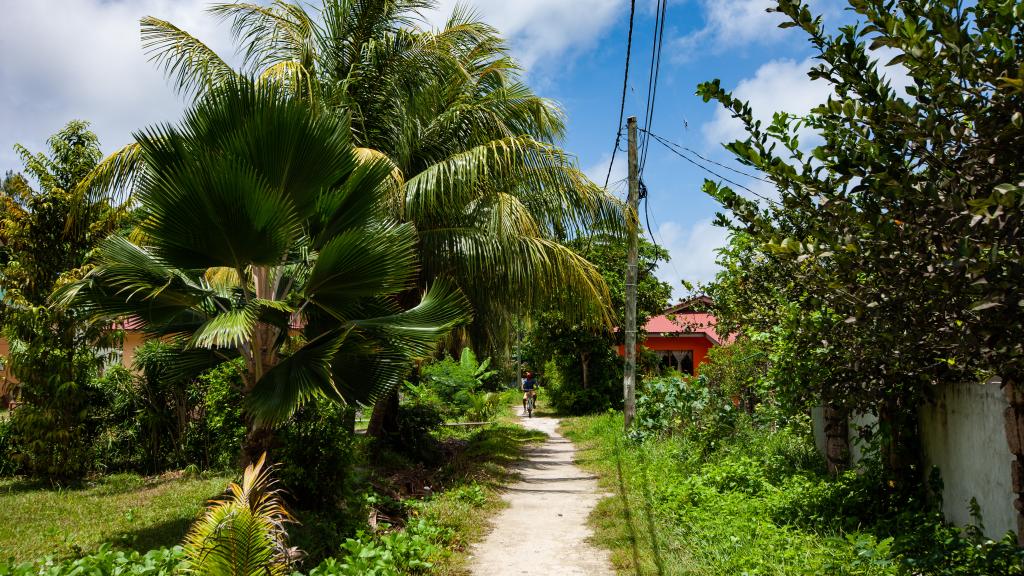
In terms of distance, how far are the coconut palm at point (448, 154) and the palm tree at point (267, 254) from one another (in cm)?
353

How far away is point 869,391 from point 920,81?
3641 mm

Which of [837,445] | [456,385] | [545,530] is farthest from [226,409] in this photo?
[456,385]

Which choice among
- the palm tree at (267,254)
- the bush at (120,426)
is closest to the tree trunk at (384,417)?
the bush at (120,426)

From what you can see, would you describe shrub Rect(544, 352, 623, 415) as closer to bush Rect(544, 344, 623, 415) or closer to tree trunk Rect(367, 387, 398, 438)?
bush Rect(544, 344, 623, 415)

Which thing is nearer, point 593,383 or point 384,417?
point 384,417

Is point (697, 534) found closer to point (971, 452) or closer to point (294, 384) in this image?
point (971, 452)

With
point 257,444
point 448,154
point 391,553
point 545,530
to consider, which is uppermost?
point 448,154

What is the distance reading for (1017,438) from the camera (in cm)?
466

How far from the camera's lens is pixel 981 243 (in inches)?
135

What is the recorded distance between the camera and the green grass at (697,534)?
5.54 metres

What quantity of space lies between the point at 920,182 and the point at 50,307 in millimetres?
10142

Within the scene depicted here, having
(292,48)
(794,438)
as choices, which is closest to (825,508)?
(794,438)

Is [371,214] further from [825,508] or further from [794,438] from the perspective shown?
[794,438]

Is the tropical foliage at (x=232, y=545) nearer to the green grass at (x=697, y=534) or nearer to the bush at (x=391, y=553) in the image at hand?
the bush at (x=391, y=553)
